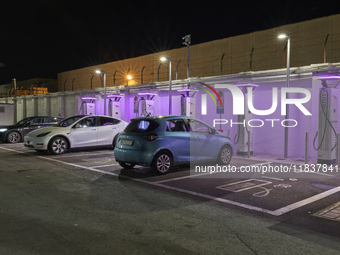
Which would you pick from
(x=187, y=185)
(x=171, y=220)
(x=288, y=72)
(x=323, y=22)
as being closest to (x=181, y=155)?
(x=187, y=185)

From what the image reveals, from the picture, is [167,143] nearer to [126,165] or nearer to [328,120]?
[126,165]

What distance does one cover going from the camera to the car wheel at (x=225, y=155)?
1035 centimetres

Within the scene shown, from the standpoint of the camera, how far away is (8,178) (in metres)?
Answer: 8.26

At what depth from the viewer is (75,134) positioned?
13500 millimetres

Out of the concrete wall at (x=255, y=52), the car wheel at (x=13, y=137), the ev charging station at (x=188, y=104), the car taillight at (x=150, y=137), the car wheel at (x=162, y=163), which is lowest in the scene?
the car wheel at (x=162, y=163)

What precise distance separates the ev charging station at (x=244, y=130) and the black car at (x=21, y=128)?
35.6 feet

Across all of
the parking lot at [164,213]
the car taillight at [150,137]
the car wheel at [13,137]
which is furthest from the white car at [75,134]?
the car taillight at [150,137]

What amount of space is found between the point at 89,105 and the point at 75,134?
10802 millimetres

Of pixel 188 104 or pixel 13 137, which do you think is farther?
pixel 13 137

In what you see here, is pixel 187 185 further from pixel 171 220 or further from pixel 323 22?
pixel 323 22

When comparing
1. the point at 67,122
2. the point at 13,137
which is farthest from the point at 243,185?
the point at 13,137

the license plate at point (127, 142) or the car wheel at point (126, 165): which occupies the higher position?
the license plate at point (127, 142)

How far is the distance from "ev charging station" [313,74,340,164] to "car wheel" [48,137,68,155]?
9757mm

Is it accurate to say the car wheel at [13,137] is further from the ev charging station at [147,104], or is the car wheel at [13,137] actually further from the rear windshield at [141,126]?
the rear windshield at [141,126]
